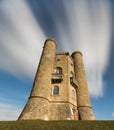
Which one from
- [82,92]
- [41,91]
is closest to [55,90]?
[41,91]

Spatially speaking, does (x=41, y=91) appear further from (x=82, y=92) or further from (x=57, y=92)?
(x=82, y=92)

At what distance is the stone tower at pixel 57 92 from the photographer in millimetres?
21578

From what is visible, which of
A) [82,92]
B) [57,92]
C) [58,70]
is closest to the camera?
[57,92]

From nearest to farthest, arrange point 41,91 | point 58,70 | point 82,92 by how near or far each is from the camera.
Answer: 1. point 41,91
2. point 58,70
3. point 82,92

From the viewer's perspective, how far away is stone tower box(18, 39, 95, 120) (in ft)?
70.8

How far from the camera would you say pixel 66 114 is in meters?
22.0

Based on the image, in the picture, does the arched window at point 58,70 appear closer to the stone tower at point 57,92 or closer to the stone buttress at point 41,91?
the stone tower at point 57,92

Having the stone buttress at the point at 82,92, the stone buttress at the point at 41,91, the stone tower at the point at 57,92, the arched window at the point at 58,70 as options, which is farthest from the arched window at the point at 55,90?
the stone buttress at the point at 82,92

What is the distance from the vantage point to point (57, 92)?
2502 centimetres

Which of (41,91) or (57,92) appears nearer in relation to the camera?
(41,91)

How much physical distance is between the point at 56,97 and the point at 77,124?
11.1 m

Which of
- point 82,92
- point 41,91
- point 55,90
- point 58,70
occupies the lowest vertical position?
point 41,91

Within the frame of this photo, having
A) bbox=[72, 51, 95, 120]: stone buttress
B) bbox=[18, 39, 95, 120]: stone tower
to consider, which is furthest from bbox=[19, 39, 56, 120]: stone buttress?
bbox=[72, 51, 95, 120]: stone buttress

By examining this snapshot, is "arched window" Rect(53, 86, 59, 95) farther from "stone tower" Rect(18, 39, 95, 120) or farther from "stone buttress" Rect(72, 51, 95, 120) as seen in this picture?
"stone buttress" Rect(72, 51, 95, 120)
